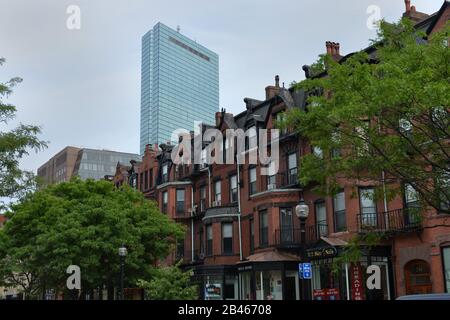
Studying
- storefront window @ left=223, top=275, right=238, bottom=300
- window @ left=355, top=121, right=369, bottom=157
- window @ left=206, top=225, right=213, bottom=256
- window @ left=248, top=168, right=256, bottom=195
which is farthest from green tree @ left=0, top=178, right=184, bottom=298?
window @ left=355, top=121, right=369, bottom=157

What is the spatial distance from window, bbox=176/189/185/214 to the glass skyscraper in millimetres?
22939

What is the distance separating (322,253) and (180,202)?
64.2ft

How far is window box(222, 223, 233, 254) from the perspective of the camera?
40778 millimetres

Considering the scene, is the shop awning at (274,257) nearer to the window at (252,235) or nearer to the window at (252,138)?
the window at (252,235)

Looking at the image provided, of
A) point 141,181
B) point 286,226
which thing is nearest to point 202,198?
point 286,226

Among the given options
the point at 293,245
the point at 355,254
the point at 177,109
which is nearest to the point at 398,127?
the point at 355,254

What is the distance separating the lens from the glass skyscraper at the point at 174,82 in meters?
68.7

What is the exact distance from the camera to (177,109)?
72.0m

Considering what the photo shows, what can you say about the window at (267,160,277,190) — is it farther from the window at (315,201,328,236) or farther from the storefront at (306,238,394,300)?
the storefront at (306,238,394,300)

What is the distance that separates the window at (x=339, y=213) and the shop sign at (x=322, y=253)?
1.89m

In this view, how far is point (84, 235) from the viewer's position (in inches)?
1266

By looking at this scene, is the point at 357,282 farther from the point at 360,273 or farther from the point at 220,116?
the point at 220,116

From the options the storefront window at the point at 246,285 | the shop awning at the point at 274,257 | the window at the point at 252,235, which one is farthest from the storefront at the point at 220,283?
the shop awning at the point at 274,257

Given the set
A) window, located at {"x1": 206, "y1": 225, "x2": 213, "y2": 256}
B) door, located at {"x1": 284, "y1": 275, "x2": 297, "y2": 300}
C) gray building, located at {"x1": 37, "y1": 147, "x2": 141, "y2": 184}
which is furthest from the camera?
gray building, located at {"x1": 37, "y1": 147, "x2": 141, "y2": 184}
